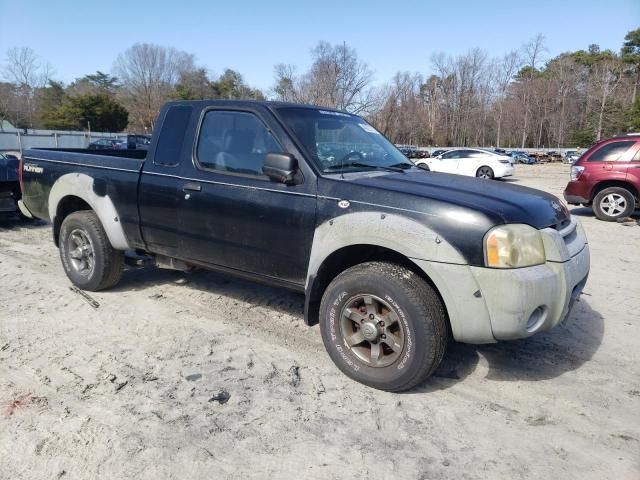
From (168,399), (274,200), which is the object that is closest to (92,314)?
(168,399)

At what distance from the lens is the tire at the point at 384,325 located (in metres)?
2.96

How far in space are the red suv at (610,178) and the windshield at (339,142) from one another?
7582 millimetres

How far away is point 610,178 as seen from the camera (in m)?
9.89

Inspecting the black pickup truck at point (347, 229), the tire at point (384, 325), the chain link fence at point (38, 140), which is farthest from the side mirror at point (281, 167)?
the chain link fence at point (38, 140)

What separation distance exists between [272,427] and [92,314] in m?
2.50

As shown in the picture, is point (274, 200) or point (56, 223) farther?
point (56, 223)

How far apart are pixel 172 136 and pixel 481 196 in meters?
2.70

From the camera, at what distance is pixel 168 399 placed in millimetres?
3035

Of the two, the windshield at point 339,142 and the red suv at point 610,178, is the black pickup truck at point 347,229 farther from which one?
the red suv at point 610,178

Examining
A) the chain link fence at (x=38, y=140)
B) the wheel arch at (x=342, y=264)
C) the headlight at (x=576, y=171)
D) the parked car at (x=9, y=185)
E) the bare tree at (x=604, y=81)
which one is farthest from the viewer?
the bare tree at (x=604, y=81)

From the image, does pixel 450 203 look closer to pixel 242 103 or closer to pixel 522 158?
pixel 242 103

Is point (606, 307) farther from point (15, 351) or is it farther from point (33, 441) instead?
point (15, 351)

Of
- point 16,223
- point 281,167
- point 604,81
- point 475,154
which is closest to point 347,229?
point 281,167

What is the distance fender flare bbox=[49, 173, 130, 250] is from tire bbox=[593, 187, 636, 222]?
964cm
